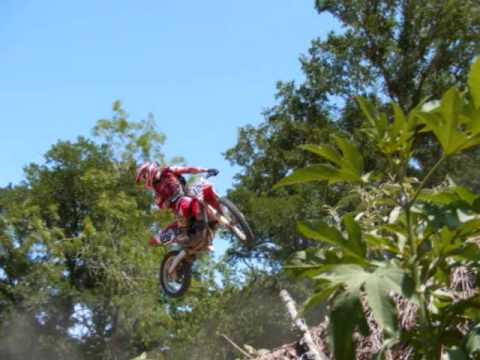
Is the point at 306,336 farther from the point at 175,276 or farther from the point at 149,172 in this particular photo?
the point at 175,276

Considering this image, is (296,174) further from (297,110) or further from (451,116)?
(297,110)

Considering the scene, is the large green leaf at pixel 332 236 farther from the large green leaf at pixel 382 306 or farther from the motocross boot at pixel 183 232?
the motocross boot at pixel 183 232

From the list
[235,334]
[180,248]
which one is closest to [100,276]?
[235,334]

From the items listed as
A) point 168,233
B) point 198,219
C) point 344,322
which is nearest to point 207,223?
point 198,219

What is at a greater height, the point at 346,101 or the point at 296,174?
the point at 346,101

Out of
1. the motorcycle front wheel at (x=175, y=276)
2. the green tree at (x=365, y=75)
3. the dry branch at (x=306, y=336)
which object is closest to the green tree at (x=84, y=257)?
the green tree at (x=365, y=75)

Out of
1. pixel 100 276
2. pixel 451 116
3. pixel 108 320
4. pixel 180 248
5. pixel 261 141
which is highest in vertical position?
pixel 261 141

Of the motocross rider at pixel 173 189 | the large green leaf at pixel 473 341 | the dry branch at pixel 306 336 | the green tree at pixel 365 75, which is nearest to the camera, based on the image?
the large green leaf at pixel 473 341

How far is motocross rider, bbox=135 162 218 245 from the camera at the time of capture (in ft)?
21.8

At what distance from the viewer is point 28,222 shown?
20.7 m

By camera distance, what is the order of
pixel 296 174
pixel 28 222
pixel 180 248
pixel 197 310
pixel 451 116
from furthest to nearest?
pixel 197 310 < pixel 28 222 < pixel 180 248 < pixel 296 174 < pixel 451 116

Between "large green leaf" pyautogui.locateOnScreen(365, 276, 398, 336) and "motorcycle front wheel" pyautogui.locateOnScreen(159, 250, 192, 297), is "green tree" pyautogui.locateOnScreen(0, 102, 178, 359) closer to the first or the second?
"motorcycle front wheel" pyautogui.locateOnScreen(159, 250, 192, 297)

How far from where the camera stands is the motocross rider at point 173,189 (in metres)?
6.64

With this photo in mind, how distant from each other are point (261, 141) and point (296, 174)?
716 inches
